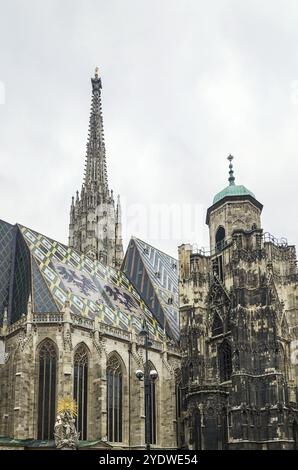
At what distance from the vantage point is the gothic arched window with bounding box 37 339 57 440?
122ft

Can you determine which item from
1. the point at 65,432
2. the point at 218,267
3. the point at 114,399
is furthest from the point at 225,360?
the point at 65,432

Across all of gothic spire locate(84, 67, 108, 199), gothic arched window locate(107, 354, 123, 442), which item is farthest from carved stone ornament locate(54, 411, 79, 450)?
gothic spire locate(84, 67, 108, 199)

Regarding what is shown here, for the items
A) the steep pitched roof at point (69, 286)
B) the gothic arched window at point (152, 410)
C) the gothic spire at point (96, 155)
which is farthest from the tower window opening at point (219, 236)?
the gothic spire at point (96, 155)

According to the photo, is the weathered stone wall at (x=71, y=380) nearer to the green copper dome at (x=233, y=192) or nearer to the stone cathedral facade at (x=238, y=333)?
the stone cathedral facade at (x=238, y=333)

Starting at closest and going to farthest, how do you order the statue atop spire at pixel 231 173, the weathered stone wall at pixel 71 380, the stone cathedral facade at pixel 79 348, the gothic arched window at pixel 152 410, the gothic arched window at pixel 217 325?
the weathered stone wall at pixel 71 380 → the stone cathedral facade at pixel 79 348 → the gothic arched window at pixel 152 410 → the gothic arched window at pixel 217 325 → the statue atop spire at pixel 231 173

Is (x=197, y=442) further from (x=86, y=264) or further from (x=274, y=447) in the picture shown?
(x=86, y=264)

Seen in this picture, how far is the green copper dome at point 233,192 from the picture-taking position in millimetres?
48562

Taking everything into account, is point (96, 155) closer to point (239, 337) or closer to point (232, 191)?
point (232, 191)

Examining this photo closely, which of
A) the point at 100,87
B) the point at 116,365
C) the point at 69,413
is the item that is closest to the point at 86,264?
the point at 116,365

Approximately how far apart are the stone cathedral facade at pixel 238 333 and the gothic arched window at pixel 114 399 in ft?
16.0

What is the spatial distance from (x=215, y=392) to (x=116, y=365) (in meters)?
7.32

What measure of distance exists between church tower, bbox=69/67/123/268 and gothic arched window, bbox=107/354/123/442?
21.6 metres

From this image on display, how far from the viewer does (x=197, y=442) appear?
40688 millimetres

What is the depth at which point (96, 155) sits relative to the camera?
71.8m
